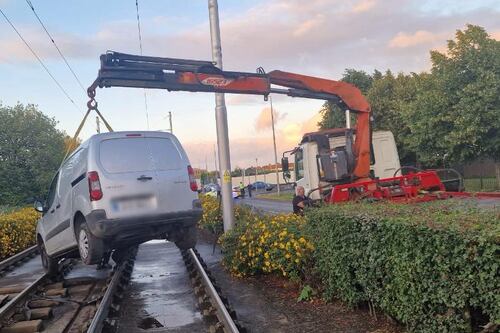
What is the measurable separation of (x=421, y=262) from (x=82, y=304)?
539 centimetres

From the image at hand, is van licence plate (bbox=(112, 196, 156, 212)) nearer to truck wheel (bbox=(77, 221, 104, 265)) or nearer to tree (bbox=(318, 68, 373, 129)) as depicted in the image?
truck wheel (bbox=(77, 221, 104, 265))

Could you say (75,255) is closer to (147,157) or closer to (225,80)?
(147,157)

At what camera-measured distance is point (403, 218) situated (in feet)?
17.2

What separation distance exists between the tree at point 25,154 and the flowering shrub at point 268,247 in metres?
40.1

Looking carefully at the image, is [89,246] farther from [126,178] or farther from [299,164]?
[299,164]

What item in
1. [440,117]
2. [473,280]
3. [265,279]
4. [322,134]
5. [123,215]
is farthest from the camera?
[440,117]

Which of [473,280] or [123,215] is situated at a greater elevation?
[123,215]

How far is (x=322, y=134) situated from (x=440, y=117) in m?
14.2

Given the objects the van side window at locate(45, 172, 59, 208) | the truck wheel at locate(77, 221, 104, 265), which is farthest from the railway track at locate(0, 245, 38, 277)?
the truck wheel at locate(77, 221, 104, 265)

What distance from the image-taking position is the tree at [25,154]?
47.4 metres

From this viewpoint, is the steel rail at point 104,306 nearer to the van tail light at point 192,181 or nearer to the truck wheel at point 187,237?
the truck wheel at point 187,237

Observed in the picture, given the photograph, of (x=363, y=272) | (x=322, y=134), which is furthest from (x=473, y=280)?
(x=322, y=134)

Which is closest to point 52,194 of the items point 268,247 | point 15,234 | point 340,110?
point 268,247

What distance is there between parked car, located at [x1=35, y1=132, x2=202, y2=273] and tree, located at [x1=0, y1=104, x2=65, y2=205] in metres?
40.3
